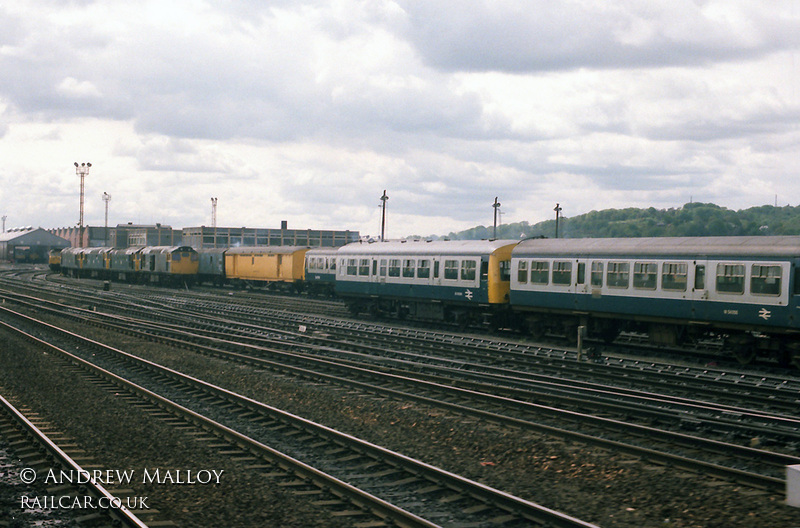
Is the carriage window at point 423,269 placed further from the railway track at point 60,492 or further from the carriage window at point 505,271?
the railway track at point 60,492

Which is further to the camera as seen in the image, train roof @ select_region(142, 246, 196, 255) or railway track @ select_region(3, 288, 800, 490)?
train roof @ select_region(142, 246, 196, 255)

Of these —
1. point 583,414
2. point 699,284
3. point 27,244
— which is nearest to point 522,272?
point 699,284

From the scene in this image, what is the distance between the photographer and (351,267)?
36125 millimetres

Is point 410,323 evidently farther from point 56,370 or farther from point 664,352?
point 56,370

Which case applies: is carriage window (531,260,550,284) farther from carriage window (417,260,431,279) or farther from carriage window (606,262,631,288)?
carriage window (417,260,431,279)

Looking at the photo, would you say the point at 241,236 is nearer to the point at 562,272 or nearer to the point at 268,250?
the point at 268,250

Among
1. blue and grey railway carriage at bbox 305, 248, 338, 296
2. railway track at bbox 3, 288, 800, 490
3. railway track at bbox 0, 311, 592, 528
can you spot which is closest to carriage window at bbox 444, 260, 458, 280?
railway track at bbox 3, 288, 800, 490

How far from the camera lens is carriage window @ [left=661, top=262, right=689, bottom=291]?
71.4 feet

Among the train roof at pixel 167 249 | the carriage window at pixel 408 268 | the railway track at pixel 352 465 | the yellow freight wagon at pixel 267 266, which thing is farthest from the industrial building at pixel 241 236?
the railway track at pixel 352 465

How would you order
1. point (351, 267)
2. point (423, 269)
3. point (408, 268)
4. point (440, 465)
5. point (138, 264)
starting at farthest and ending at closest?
1. point (138, 264)
2. point (351, 267)
3. point (408, 268)
4. point (423, 269)
5. point (440, 465)

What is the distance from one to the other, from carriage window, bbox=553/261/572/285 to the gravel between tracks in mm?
11152

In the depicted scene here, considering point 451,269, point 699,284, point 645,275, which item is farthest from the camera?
point 451,269

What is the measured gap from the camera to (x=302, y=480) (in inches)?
404

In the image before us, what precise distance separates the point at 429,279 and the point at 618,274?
9230 mm
